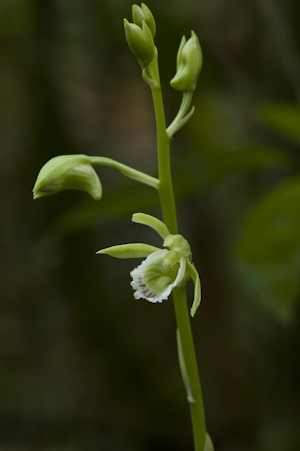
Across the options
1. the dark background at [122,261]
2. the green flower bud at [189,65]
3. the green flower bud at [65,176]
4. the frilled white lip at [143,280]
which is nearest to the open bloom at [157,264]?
the frilled white lip at [143,280]

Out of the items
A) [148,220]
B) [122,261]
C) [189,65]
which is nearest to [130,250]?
[148,220]

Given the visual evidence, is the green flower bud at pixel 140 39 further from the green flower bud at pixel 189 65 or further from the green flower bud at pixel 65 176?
the green flower bud at pixel 65 176

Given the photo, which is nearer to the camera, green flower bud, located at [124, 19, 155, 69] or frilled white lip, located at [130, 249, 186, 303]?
green flower bud, located at [124, 19, 155, 69]

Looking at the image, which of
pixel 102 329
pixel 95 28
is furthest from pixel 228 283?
pixel 95 28

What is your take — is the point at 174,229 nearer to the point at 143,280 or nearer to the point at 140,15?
the point at 143,280

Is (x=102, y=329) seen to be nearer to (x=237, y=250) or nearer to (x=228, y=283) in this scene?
(x=228, y=283)

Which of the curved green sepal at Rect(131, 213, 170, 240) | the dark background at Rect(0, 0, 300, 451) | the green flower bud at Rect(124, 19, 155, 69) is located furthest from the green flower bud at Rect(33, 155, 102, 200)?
the dark background at Rect(0, 0, 300, 451)

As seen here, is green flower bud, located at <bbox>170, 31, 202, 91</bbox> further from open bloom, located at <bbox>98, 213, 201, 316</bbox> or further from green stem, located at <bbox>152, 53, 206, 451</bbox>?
open bloom, located at <bbox>98, 213, 201, 316</bbox>
